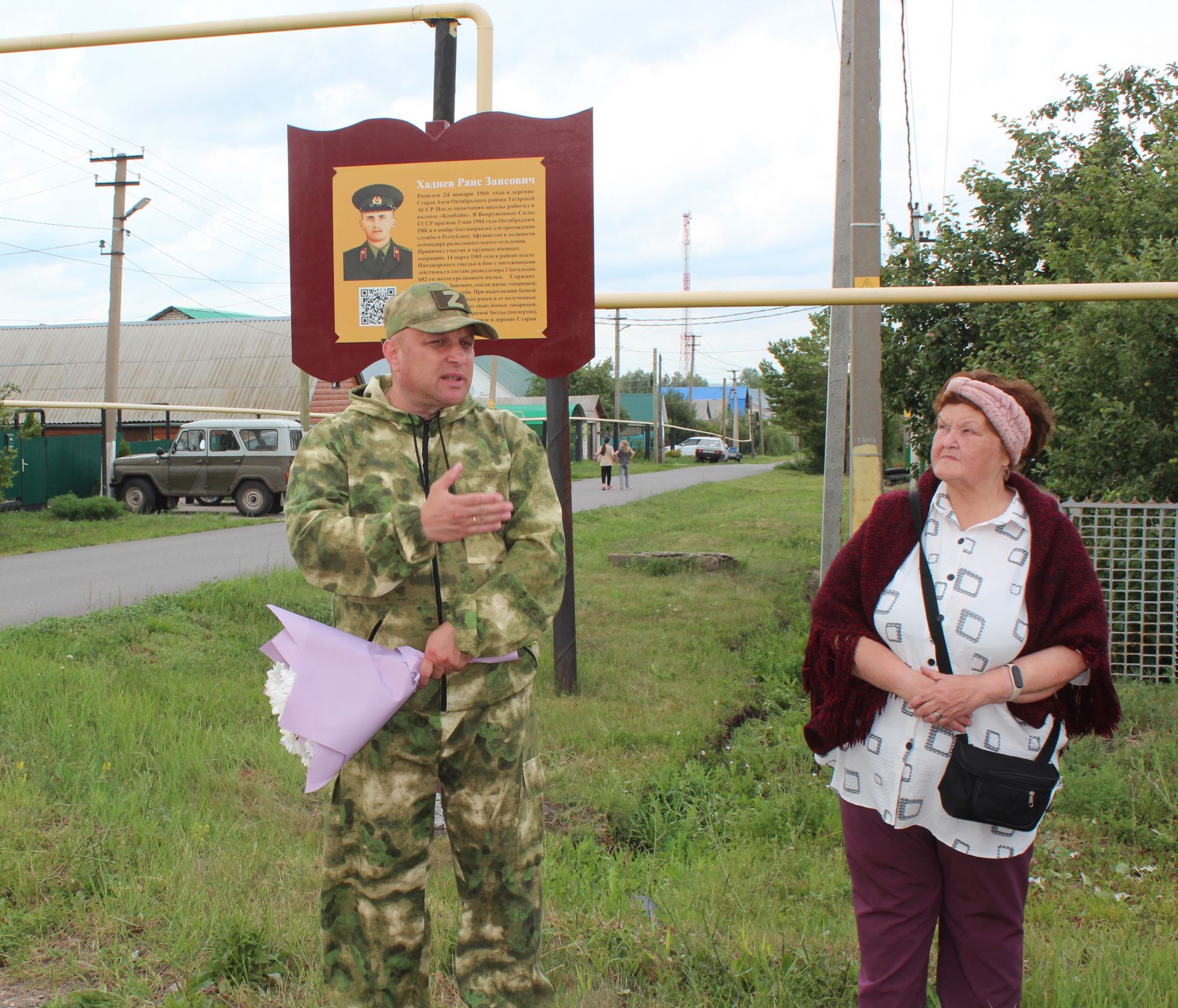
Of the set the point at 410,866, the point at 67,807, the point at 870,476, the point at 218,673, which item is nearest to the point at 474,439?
the point at 410,866

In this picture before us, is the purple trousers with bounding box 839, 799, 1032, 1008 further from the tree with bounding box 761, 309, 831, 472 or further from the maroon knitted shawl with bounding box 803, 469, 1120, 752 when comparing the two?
the tree with bounding box 761, 309, 831, 472

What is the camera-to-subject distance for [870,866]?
99.3 inches

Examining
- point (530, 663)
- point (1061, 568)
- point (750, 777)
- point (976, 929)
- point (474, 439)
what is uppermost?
point (474, 439)

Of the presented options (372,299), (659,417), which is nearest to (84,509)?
(372,299)

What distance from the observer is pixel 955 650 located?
2.41 m

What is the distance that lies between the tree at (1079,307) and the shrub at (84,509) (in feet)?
44.2

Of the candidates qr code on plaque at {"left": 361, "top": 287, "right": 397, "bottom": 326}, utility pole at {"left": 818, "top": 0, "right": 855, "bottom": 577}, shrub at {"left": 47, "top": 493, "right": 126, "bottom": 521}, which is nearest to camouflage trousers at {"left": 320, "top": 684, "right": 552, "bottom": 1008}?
qr code on plaque at {"left": 361, "top": 287, "right": 397, "bottom": 326}

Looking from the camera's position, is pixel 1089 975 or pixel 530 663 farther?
pixel 1089 975

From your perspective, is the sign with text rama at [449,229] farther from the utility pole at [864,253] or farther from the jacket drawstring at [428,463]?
the utility pole at [864,253]

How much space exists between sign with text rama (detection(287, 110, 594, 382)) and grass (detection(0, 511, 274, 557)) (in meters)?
10.6

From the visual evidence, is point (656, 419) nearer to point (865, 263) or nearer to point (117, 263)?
point (117, 263)

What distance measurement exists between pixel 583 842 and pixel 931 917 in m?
1.79

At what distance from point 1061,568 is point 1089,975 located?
1.28 m

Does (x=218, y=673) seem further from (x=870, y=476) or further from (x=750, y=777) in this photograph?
(x=870, y=476)
